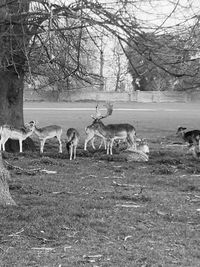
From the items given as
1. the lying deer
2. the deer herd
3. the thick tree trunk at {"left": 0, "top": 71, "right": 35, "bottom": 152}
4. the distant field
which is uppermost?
the thick tree trunk at {"left": 0, "top": 71, "right": 35, "bottom": 152}

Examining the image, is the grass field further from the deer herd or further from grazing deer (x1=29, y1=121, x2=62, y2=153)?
grazing deer (x1=29, y1=121, x2=62, y2=153)

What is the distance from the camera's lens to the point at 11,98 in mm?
17969

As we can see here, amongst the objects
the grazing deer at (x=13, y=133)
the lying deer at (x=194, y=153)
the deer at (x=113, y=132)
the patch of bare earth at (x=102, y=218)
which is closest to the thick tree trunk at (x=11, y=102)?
the grazing deer at (x=13, y=133)

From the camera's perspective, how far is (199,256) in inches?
260

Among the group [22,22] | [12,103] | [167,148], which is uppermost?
[22,22]

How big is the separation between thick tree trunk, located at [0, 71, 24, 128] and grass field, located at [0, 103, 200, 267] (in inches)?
145

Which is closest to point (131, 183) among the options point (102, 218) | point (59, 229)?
point (102, 218)

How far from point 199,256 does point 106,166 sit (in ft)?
27.5

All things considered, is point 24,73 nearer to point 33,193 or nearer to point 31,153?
point 31,153

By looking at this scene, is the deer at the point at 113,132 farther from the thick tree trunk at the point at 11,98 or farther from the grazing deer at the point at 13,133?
the thick tree trunk at the point at 11,98

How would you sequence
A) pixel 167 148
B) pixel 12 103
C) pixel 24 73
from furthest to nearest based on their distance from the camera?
pixel 167 148
pixel 12 103
pixel 24 73

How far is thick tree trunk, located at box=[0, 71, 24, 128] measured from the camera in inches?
691

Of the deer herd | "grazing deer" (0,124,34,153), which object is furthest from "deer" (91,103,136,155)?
"grazing deer" (0,124,34,153)

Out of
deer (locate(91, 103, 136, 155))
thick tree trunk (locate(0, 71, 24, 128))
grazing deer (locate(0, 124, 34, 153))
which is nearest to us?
grazing deer (locate(0, 124, 34, 153))
